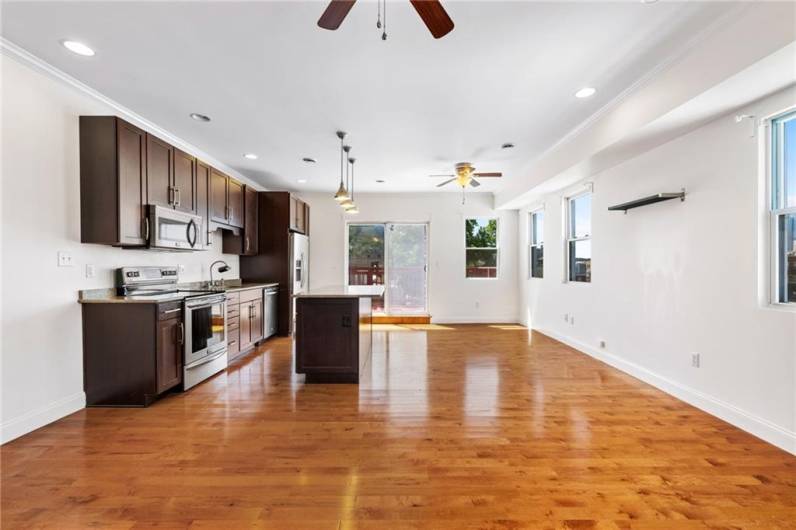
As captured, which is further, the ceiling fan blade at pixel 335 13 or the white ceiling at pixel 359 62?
the white ceiling at pixel 359 62

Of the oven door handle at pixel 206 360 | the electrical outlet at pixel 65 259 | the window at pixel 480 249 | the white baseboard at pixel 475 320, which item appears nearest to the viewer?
the electrical outlet at pixel 65 259

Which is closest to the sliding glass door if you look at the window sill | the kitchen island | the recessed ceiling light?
the kitchen island

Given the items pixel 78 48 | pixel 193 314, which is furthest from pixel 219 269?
pixel 78 48

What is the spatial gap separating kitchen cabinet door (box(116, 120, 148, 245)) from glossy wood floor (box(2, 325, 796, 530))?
5.04 ft

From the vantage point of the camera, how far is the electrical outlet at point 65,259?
107 inches

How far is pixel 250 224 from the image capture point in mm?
5504

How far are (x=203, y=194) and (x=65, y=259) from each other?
171 centimetres

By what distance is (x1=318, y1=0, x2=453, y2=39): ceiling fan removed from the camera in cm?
154

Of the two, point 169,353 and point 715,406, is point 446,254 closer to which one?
point 715,406

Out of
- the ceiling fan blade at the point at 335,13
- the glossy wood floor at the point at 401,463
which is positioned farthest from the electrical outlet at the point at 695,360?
the ceiling fan blade at the point at 335,13

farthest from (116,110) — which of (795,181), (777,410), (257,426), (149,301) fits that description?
(777,410)

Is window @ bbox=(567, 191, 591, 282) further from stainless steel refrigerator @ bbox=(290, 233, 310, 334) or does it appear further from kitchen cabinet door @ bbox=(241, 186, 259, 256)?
kitchen cabinet door @ bbox=(241, 186, 259, 256)

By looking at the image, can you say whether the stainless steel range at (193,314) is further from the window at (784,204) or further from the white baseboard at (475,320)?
the window at (784,204)

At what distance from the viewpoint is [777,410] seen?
2330 millimetres
